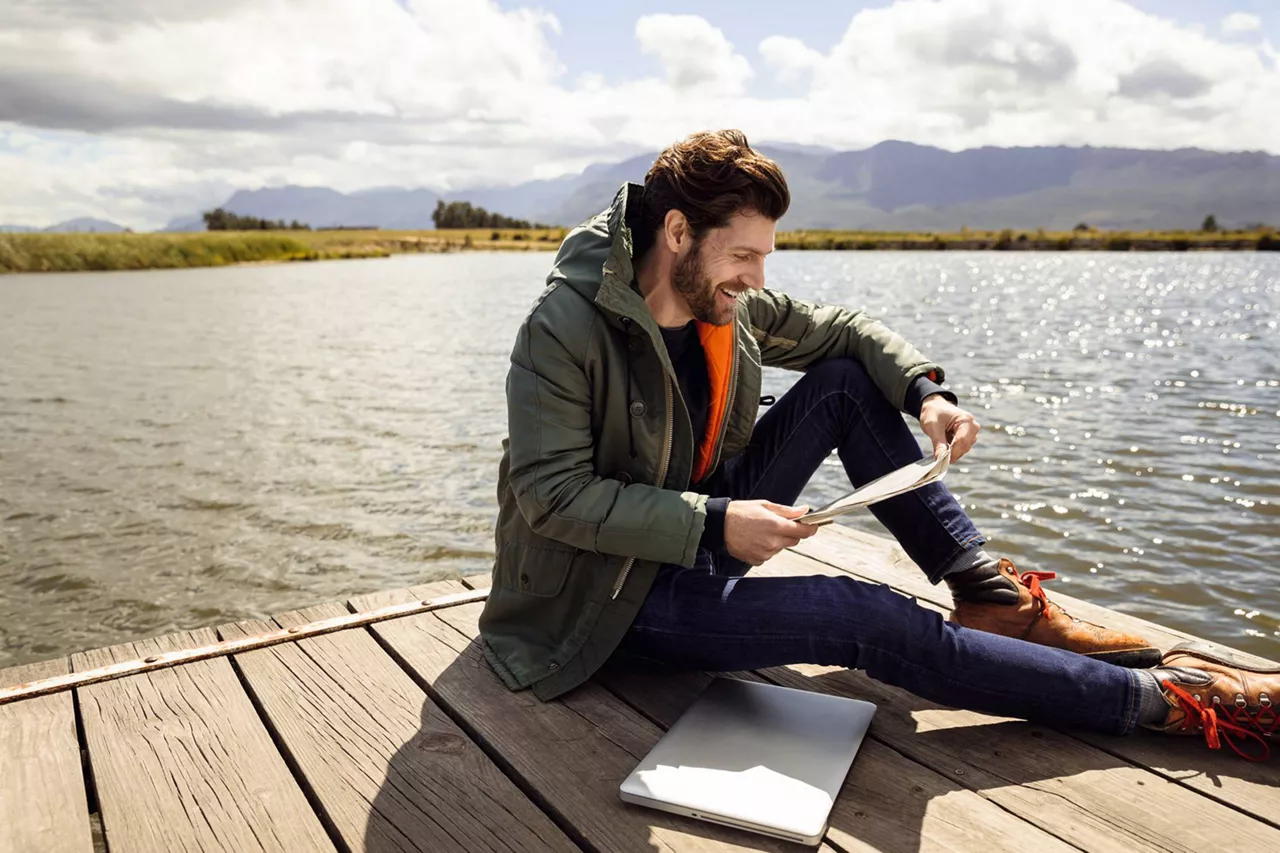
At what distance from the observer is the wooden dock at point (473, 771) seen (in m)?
2.19

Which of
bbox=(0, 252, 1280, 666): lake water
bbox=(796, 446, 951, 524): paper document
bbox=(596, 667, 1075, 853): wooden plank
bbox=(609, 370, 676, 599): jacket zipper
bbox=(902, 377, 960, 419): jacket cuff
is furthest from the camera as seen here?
bbox=(0, 252, 1280, 666): lake water

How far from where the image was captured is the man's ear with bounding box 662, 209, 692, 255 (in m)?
2.66

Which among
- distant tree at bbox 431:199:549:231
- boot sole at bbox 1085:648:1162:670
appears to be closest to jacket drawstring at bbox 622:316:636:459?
boot sole at bbox 1085:648:1162:670

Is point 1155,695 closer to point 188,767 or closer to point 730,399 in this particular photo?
point 730,399

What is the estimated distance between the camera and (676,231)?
2.68 metres

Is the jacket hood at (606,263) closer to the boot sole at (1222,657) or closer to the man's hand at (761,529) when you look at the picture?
the man's hand at (761,529)

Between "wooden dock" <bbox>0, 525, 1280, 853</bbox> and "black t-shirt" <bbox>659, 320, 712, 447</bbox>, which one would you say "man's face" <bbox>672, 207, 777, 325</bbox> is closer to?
"black t-shirt" <bbox>659, 320, 712, 447</bbox>

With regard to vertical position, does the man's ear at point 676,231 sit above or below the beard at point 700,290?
above

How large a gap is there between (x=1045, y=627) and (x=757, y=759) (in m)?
1.01

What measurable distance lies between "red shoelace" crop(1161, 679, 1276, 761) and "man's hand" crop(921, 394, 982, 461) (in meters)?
0.84


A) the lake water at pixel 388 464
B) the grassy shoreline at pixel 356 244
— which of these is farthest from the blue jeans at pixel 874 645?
the grassy shoreline at pixel 356 244

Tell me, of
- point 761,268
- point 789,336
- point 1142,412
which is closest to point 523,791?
point 761,268

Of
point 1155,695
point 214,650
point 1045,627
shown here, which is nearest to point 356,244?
point 214,650

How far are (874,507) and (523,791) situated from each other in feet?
4.35
